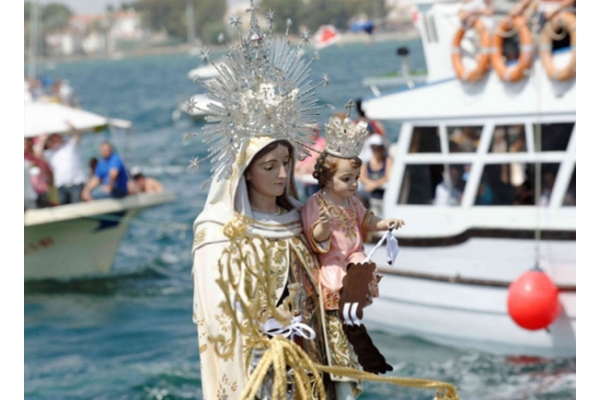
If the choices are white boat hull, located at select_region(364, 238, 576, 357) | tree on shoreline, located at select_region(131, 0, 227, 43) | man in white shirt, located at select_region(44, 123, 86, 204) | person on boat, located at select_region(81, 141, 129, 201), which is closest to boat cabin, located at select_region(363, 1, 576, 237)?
white boat hull, located at select_region(364, 238, 576, 357)

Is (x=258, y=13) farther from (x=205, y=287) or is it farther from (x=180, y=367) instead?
(x=180, y=367)

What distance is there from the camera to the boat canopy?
58.0 feet

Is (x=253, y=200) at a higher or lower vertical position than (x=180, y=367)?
higher

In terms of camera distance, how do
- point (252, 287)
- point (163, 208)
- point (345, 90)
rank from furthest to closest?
point (345, 90) < point (163, 208) < point (252, 287)

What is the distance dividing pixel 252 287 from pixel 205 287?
0.22m

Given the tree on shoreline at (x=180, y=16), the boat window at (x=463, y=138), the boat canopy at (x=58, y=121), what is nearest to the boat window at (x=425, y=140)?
the boat window at (x=463, y=138)

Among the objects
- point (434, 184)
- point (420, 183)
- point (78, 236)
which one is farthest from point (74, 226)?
point (434, 184)

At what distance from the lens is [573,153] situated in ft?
38.7

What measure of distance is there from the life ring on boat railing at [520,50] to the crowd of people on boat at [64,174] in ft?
22.2

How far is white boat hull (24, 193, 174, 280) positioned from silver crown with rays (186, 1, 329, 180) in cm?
1256

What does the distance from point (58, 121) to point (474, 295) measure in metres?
7.86

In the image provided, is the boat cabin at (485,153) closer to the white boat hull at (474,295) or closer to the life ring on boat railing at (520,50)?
the life ring on boat railing at (520,50)

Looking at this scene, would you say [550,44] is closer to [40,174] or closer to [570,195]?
[570,195]

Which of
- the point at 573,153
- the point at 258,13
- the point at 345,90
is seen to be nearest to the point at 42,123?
the point at 573,153
